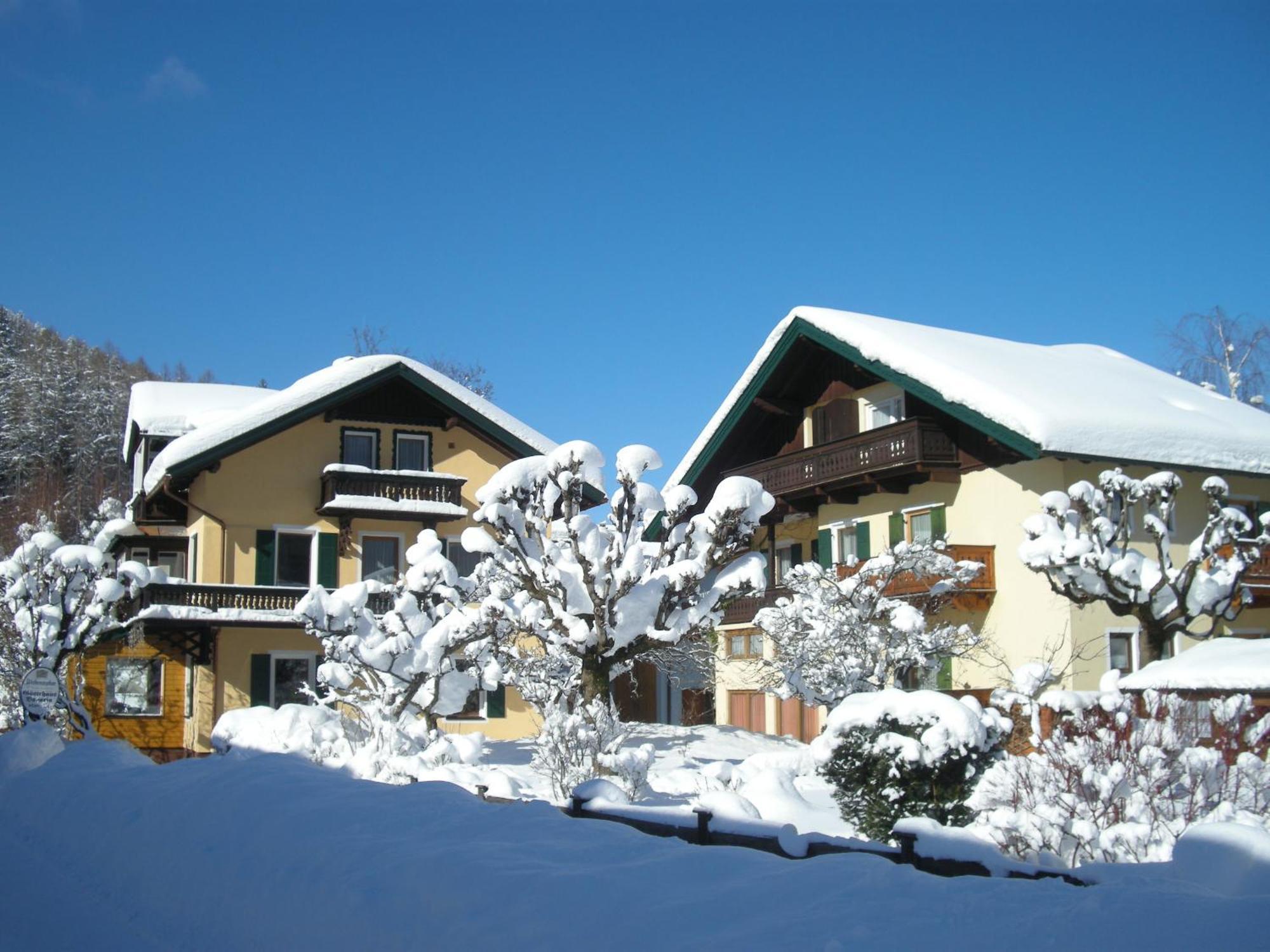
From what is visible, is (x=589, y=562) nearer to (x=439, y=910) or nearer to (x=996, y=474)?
(x=996, y=474)

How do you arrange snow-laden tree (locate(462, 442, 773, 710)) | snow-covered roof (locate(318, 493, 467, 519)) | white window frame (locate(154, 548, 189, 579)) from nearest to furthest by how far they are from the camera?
snow-laden tree (locate(462, 442, 773, 710)), snow-covered roof (locate(318, 493, 467, 519)), white window frame (locate(154, 548, 189, 579))

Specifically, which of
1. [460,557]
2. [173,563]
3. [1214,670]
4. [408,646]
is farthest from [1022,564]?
[173,563]

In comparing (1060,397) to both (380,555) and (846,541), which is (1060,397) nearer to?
(846,541)

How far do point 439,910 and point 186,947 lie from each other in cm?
225

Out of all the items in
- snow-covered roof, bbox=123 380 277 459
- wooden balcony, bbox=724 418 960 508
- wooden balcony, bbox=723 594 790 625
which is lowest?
wooden balcony, bbox=723 594 790 625

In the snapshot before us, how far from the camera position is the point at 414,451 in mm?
32188

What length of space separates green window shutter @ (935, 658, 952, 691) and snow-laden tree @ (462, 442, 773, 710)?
315 inches

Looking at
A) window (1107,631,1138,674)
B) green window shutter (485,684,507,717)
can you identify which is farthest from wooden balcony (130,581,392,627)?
window (1107,631,1138,674)

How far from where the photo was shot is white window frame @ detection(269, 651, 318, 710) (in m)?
29.8

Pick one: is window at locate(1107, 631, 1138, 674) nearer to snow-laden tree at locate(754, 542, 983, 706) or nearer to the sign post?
snow-laden tree at locate(754, 542, 983, 706)

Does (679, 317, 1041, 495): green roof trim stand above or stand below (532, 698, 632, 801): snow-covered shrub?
above

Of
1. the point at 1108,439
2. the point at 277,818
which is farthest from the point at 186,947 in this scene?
the point at 1108,439

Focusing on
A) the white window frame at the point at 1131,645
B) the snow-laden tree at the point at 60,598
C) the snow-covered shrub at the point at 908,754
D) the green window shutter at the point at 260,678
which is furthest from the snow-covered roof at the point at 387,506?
the snow-covered shrub at the point at 908,754

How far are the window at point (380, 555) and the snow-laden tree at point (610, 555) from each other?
43.4 feet
